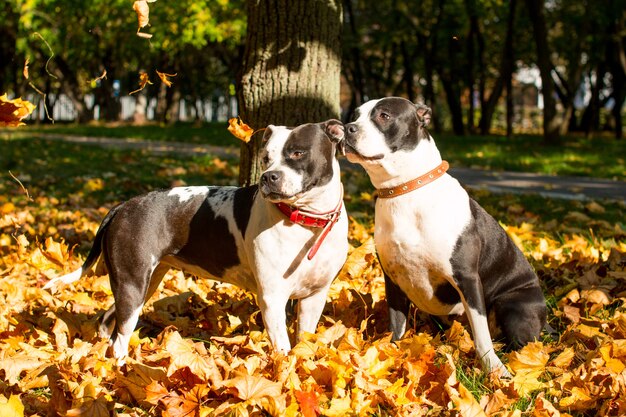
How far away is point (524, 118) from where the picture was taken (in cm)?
4681

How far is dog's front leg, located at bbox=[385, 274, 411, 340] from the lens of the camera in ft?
12.6

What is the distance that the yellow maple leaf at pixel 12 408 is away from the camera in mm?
3062

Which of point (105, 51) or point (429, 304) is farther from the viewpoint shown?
point (105, 51)

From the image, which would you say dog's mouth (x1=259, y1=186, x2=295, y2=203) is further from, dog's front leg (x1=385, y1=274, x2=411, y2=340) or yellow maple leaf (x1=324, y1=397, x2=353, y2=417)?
yellow maple leaf (x1=324, y1=397, x2=353, y2=417)

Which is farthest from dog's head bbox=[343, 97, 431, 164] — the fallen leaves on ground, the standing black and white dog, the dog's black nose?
the fallen leaves on ground

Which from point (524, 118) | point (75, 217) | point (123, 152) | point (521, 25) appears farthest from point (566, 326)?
point (524, 118)

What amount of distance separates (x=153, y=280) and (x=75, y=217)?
12.1 feet

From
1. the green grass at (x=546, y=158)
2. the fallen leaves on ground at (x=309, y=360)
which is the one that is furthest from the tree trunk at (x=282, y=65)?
the green grass at (x=546, y=158)

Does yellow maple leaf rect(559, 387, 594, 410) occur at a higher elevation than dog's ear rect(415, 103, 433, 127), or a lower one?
lower

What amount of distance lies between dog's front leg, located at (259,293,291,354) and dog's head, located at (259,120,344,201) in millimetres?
489

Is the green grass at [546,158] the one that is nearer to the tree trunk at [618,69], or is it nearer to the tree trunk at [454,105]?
the tree trunk at [618,69]

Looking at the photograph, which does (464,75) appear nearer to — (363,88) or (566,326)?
(363,88)

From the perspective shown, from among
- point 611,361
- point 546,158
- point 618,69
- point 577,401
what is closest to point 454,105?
point 618,69

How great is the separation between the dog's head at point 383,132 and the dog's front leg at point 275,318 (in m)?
0.74
